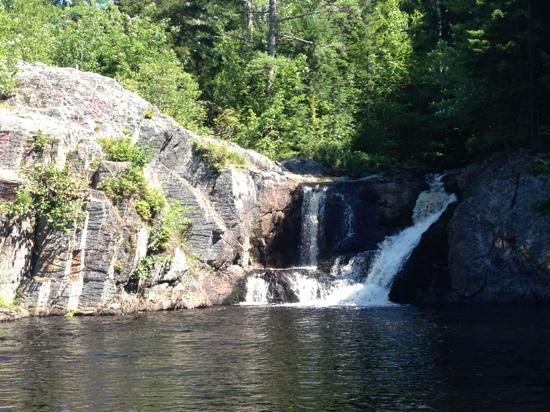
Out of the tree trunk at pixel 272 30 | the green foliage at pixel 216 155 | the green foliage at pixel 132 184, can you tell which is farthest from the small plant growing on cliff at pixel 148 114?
the tree trunk at pixel 272 30

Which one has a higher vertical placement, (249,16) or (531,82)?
(249,16)

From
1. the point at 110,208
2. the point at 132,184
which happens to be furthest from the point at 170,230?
the point at 110,208

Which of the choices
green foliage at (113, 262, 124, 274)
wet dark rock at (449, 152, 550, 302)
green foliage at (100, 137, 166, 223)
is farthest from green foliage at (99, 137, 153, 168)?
wet dark rock at (449, 152, 550, 302)

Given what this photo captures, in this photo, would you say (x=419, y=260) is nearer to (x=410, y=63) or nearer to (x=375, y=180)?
(x=375, y=180)

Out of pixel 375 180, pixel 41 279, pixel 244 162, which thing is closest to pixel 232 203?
pixel 244 162

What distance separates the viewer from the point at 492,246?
105 feet

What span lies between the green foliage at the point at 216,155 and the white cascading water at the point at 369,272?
485cm

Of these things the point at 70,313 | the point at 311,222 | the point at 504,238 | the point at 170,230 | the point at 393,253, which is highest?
the point at 311,222

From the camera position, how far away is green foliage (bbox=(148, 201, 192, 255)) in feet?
101

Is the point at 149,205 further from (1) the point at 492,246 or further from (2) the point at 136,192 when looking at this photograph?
(1) the point at 492,246

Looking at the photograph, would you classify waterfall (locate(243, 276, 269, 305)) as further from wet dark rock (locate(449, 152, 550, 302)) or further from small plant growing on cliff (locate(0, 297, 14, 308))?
small plant growing on cliff (locate(0, 297, 14, 308))

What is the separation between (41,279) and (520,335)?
16.2 meters

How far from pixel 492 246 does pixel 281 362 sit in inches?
633

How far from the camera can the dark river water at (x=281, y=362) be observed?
48.5 ft
